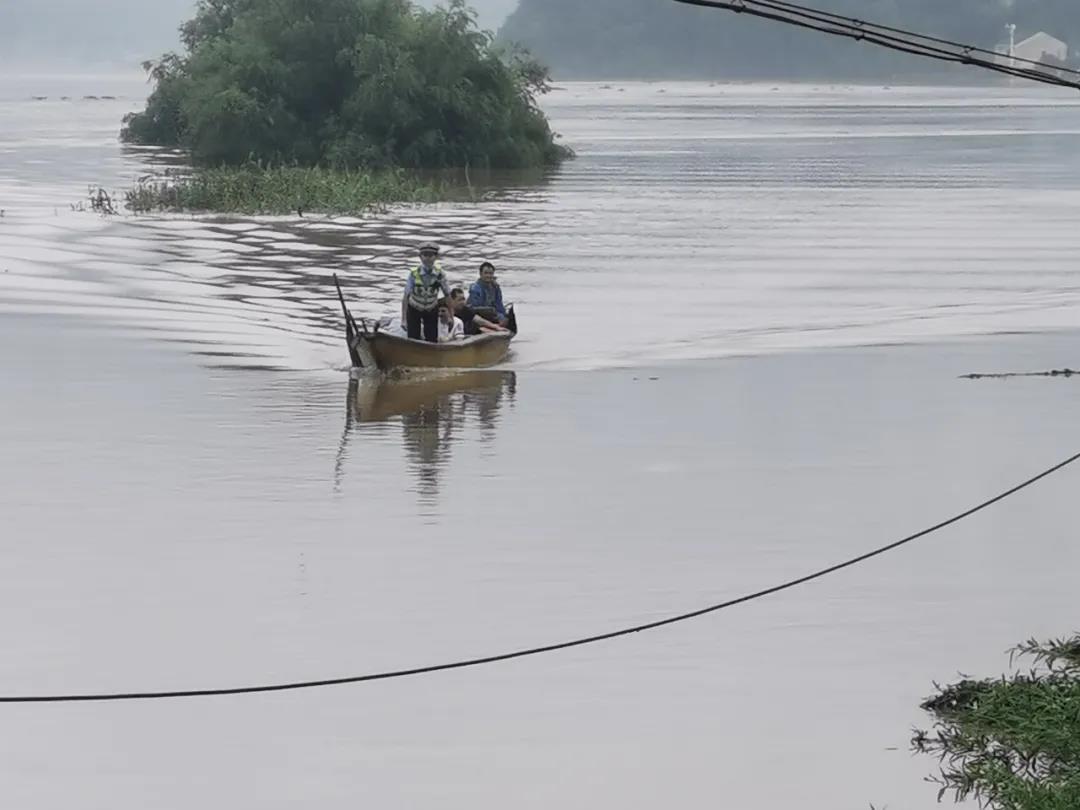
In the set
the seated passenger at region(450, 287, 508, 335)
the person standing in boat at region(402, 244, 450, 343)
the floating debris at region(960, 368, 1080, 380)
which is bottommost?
the floating debris at region(960, 368, 1080, 380)

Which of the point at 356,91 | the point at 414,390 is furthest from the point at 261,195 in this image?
the point at 414,390

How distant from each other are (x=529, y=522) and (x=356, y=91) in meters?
60.9

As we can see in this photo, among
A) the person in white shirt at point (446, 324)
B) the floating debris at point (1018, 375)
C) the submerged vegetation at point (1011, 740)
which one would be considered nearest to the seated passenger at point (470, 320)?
the person in white shirt at point (446, 324)

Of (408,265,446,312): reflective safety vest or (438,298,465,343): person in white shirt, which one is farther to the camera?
(438,298,465,343): person in white shirt

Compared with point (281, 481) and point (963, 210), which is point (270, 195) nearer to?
point (963, 210)

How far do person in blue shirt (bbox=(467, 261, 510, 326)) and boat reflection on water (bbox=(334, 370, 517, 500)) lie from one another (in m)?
0.79

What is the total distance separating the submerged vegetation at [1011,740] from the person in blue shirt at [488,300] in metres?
17.3

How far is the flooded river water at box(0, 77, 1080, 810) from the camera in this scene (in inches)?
518

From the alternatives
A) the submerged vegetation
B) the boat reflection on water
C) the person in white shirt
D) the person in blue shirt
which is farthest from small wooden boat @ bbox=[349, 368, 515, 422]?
the submerged vegetation

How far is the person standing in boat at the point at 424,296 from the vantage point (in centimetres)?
2773

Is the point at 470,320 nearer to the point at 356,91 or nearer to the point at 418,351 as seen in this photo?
the point at 418,351

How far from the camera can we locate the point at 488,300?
3064cm

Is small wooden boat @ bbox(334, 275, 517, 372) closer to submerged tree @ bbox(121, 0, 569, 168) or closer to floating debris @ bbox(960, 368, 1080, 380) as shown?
floating debris @ bbox(960, 368, 1080, 380)

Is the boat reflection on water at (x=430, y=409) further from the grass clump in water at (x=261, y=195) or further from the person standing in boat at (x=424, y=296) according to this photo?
the grass clump in water at (x=261, y=195)
